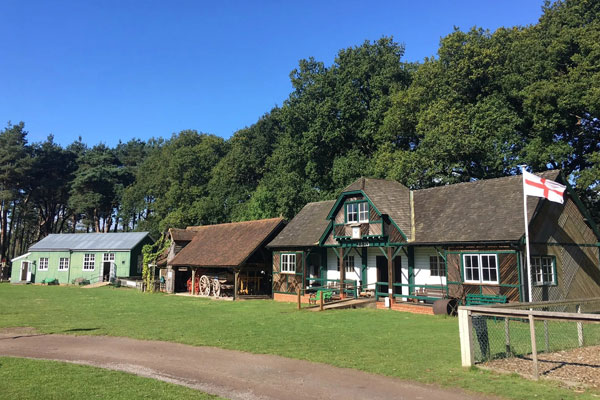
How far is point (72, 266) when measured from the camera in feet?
155

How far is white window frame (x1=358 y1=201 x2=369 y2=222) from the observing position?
2380 centimetres

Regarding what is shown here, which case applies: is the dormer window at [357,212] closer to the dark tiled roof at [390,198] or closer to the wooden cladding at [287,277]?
the dark tiled roof at [390,198]

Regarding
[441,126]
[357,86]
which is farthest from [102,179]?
[441,126]

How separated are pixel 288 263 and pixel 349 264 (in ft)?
13.2

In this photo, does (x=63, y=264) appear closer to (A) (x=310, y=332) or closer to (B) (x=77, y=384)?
(A) (x=310, y=332)

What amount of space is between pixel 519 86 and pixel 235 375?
2935cm

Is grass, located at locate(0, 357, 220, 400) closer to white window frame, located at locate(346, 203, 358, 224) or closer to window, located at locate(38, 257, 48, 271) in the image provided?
white window frame, located at locate(346, 203, 358, 224)

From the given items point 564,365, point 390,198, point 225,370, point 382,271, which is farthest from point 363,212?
point 225,370

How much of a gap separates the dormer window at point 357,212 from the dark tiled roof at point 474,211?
8.90 ft

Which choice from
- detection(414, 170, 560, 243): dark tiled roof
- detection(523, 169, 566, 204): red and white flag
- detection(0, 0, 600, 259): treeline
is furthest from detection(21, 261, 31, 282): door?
detection(523, 169, 566, 204): red and white flag

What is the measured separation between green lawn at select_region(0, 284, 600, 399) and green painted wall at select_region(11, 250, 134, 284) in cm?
2228

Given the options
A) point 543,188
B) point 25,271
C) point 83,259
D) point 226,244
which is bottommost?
point 25,271

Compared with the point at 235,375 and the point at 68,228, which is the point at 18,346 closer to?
the point at 235,375

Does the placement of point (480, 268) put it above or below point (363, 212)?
below
